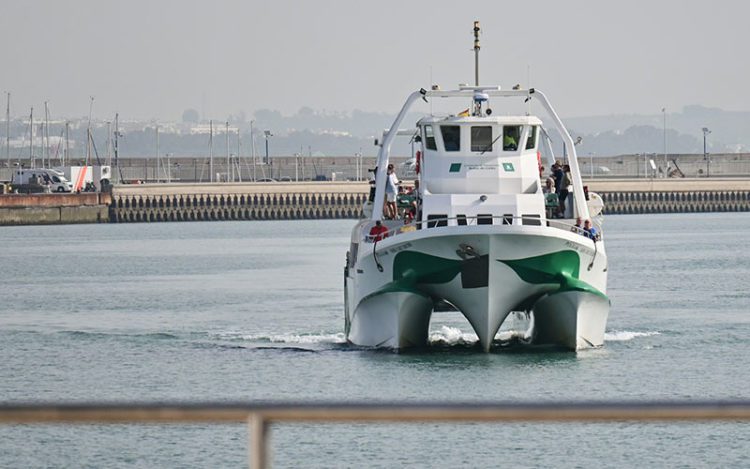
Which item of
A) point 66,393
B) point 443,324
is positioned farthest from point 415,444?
point 443,324

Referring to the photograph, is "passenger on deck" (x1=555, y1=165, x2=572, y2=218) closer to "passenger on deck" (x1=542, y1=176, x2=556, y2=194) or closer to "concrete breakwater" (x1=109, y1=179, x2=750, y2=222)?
"passenger on deck" (x1=542, y1=176, x2=556, y2=194)

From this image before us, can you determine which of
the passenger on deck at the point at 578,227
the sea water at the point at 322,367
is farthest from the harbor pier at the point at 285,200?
the passenger on deck at the point at 578,227

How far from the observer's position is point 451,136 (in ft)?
110

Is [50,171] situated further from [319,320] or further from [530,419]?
[530,419]

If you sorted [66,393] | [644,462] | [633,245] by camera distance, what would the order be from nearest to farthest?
[644,462] < [66,393] < [633,245]

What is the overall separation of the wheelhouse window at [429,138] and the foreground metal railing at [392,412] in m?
27.9

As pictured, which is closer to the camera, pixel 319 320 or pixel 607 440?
pixel 607 440

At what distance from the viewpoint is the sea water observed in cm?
2256

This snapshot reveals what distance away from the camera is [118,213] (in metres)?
141

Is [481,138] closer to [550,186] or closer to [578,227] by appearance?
[550,186]

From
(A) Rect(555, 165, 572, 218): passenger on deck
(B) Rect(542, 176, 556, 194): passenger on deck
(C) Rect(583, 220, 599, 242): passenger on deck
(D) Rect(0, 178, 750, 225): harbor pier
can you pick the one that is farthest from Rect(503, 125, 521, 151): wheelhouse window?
(D) Rect(0, 178, 750, 225): harbor pier

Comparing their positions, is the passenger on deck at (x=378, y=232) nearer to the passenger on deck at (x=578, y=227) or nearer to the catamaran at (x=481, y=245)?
the catamaran at (x=481, y=245)

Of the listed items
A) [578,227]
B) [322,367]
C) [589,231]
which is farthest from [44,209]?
[589,231]

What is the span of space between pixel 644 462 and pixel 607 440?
1637 mm
